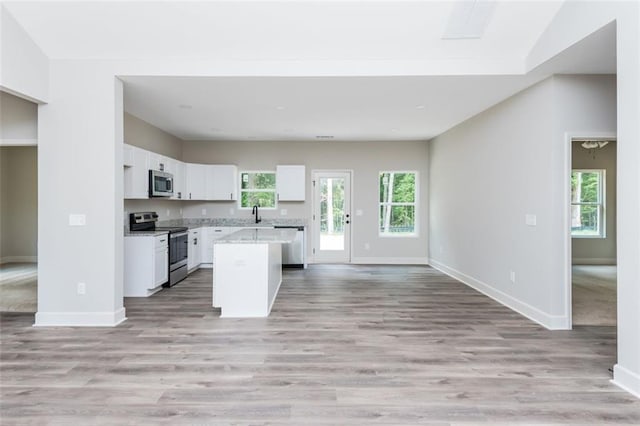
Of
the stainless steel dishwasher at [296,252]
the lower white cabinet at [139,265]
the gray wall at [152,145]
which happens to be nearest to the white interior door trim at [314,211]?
the stainless steel dishwasher at [296,252]

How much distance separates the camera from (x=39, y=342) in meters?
3.23

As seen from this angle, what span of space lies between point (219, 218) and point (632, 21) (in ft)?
22.4

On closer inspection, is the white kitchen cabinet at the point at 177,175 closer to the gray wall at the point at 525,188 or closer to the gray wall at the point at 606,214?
the gray wall at the point at 525,188

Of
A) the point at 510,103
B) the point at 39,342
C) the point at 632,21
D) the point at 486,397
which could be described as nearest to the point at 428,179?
the point at 510,103

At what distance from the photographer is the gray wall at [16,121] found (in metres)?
3.84

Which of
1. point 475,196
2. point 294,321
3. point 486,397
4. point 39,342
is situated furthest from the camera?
point 475,196

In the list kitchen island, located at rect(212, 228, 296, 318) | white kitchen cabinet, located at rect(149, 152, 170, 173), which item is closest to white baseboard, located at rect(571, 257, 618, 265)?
kitchen island, located at rect(212, 228, 296, 318)

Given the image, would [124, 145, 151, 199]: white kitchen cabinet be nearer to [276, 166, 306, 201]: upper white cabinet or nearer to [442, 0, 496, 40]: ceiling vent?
[276, 166, 306, 201]: upper white cabinet

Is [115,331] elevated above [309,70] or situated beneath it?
situated beneath

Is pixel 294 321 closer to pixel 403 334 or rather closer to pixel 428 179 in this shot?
pixel 403 334

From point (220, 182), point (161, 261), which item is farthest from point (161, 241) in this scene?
point (220, 182)

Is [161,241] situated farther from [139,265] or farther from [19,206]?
[19,206]

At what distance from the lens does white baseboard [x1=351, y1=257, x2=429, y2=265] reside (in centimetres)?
766

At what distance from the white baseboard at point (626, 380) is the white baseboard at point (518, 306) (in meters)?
1.11
